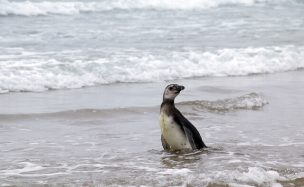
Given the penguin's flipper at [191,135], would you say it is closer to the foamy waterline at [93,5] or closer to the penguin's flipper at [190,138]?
the penguin's flipper at [190,138]

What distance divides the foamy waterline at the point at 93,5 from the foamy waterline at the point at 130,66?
11.7m

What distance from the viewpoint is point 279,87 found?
13352 mm

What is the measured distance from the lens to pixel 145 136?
29.7ft

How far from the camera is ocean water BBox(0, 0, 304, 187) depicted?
708cm

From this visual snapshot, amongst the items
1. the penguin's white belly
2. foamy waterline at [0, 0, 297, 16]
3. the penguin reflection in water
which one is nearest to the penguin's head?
the penguin reflection in water

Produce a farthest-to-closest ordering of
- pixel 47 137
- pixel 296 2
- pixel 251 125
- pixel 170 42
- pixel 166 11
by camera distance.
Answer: pixel 296 2 → pixel 166 11 → pixel 170 42 → pixel 251 125 → pixel 47 137

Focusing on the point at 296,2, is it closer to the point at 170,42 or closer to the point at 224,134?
the point at 170,42

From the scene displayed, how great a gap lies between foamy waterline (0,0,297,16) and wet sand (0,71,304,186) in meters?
14.9

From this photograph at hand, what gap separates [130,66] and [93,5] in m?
16.7

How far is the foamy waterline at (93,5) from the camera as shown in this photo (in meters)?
27.7

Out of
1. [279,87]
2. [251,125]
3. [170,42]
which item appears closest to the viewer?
[251,125]

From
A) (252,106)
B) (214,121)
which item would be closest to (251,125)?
(214,121)

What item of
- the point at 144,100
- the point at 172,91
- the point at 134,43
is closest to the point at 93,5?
the point at 134,43

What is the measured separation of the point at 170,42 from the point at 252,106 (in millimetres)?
8075
